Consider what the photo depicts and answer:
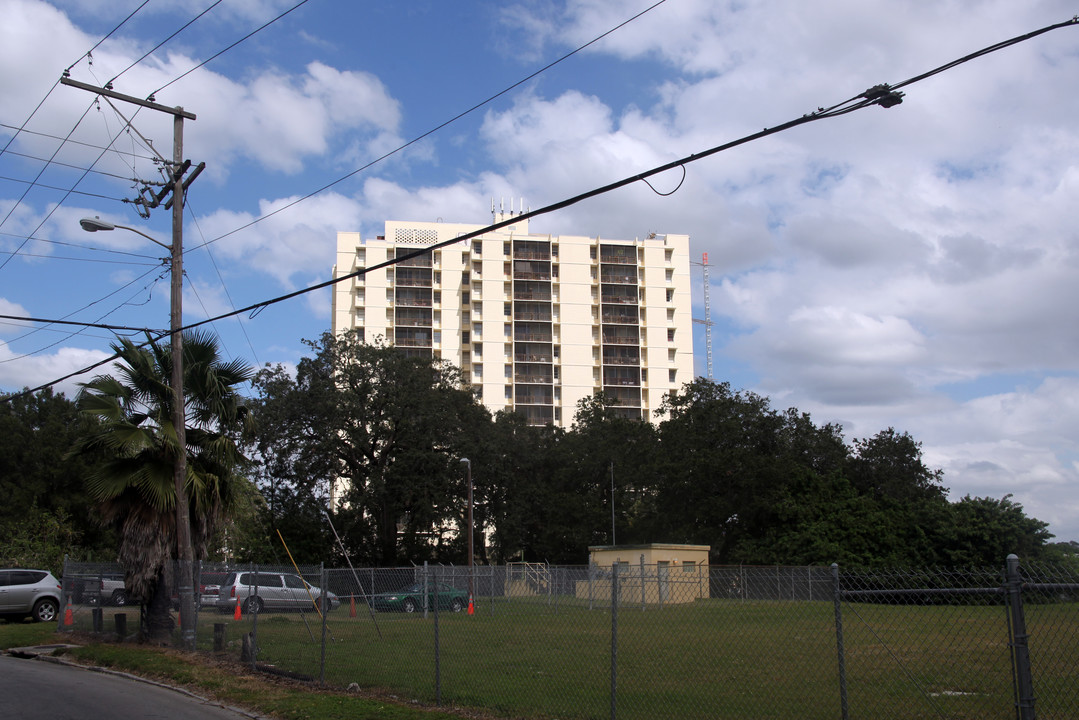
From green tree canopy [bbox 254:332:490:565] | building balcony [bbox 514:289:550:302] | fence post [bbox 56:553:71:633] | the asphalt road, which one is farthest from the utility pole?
building balcony [bbox 514:289:550:302]

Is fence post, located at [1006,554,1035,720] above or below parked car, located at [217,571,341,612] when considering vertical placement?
above

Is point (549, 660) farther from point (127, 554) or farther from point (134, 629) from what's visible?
point (134, 629)

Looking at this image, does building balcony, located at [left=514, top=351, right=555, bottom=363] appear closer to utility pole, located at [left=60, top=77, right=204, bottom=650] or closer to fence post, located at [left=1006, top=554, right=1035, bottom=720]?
utility pole, located at [left=60, top=77, right=204, bottom=650]

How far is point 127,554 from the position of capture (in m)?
17.4

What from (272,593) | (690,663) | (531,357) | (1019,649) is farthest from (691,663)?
(531,357)

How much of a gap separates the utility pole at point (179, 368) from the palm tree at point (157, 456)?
0.75ft

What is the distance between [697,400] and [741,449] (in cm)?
562

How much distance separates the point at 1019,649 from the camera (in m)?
6.23

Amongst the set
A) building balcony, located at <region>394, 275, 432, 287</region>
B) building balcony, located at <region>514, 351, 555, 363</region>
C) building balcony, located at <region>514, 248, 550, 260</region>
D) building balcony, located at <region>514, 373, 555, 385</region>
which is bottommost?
building balcony, located at <region>514, 373, 555, 385</region>

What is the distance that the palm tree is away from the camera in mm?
17391

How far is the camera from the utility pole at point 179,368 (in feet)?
55.7

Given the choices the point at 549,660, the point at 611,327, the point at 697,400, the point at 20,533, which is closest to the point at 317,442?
the point at 20,533

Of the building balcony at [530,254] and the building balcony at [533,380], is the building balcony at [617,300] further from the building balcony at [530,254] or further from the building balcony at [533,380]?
the building balcony at [533,380]

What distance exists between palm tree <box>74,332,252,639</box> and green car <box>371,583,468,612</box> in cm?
506
